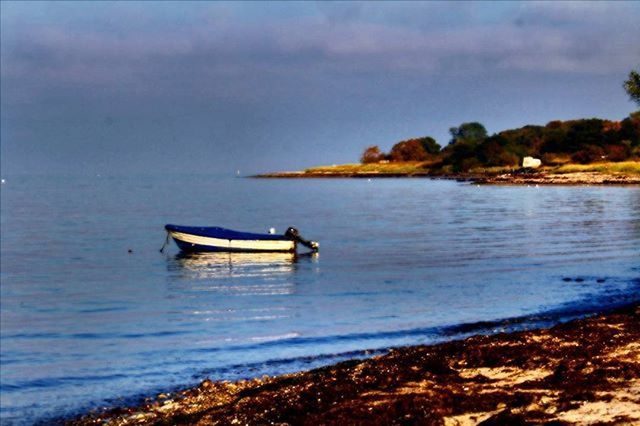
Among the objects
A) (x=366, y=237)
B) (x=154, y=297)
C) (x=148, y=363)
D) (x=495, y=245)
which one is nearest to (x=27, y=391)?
(x=148, y=363)

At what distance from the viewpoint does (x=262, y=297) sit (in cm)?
3084

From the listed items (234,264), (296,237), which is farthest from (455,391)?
(296,237)

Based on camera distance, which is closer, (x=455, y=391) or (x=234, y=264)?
(x=455, y=391)

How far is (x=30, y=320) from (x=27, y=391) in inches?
390

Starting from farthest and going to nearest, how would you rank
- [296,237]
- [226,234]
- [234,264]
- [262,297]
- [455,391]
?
1. [226,234]
2. [296,237]
3. [234,264]
4. [262,297]
5. [455,391]

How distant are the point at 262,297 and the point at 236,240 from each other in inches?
626

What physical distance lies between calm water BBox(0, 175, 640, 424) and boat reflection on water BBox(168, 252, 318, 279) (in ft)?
0.50

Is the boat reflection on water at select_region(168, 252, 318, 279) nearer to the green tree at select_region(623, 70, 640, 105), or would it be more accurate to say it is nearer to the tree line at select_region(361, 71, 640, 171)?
the green tree at select_region(623, 70, 640, 105)

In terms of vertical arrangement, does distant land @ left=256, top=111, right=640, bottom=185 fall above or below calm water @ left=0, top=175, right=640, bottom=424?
above

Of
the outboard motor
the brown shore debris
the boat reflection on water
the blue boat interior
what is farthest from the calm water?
the brown shore debris

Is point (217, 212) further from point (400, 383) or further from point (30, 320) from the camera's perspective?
point (400, 383)

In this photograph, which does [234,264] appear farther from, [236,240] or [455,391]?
[455,391]

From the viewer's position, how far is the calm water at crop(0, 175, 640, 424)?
19203 millimetres

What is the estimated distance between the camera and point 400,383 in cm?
1255
